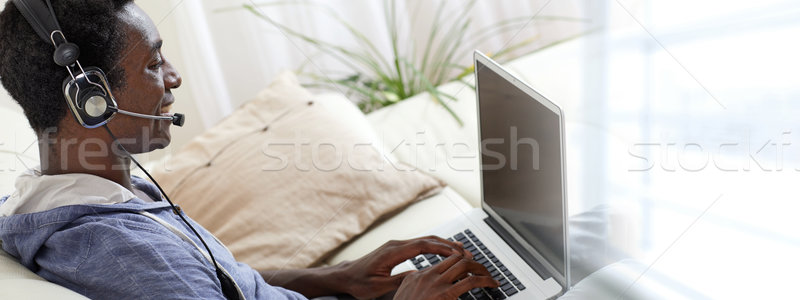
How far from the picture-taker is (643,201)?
2.49 ft

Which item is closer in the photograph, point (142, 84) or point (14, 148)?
point (142, 84)

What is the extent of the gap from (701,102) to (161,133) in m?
0.60

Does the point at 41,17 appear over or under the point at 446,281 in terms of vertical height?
over

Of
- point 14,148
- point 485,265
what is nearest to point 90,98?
point 14,148

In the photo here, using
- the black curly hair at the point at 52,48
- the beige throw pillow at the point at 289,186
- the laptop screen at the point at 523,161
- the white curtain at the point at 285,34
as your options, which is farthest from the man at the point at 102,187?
the beige throw pillow at the point at 289,186

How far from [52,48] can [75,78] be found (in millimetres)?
36

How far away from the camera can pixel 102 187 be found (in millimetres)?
771

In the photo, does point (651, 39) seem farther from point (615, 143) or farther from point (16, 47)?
point (16, 47)

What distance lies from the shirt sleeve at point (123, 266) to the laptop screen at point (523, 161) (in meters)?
0.41

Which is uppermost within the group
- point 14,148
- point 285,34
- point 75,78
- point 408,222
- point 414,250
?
point 75,78

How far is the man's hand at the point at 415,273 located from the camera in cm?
81

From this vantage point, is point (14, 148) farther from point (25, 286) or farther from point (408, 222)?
point (408, 222)

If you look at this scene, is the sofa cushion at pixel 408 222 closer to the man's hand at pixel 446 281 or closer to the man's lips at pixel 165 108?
the man's hand at pixel 446 281

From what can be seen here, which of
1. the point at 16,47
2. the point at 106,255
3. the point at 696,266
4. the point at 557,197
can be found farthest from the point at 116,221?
the point at 696,266
